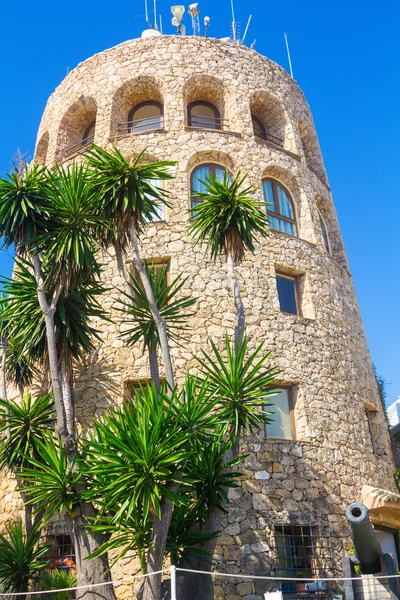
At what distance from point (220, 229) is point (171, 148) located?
648 centimetres

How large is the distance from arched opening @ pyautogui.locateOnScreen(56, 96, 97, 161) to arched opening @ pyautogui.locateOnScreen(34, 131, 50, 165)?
1.34 metres

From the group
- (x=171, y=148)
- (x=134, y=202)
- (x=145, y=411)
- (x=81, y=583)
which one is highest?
(x=171, y=148)

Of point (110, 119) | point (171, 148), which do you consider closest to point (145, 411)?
point (171, 148)

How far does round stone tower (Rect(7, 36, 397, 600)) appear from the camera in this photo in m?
14.0

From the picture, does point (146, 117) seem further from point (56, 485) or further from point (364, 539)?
point (364, 539)

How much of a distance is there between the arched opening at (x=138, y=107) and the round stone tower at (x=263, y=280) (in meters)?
0.05

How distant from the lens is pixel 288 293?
17.5 meters

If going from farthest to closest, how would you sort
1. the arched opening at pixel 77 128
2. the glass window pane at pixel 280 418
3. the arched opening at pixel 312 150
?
the arched opening at pixel 312 150 → the arched opening at pixel 77 128 → the glass window pane at pixel 280 418

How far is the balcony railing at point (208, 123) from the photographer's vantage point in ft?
64.1

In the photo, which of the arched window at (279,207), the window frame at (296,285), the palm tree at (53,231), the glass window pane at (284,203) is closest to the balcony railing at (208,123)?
the arched window at (279,207)

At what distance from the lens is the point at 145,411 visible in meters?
9.32

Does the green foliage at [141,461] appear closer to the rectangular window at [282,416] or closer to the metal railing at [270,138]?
the rectangular window at [282,416]

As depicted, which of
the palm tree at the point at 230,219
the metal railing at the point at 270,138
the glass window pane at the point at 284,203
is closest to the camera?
the palm tree at the point at 230,219

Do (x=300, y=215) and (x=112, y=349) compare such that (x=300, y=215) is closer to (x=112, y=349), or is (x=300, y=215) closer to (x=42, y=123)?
(x=112, y=349)
